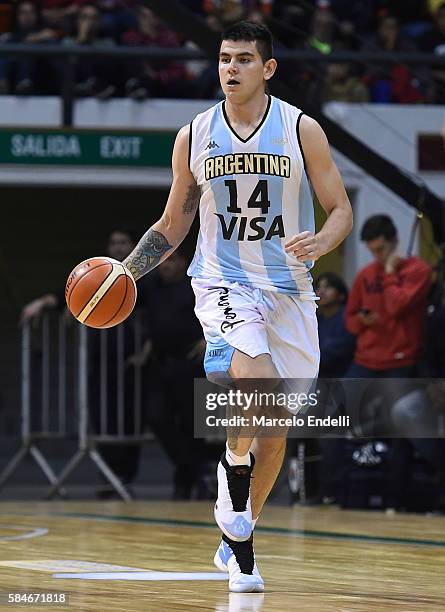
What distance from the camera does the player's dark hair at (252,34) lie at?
6.32 meters

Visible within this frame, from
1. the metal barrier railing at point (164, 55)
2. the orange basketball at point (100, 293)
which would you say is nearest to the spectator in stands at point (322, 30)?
the metal barrier railing at point (164, 55)

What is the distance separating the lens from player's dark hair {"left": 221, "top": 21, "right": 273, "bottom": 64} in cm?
632

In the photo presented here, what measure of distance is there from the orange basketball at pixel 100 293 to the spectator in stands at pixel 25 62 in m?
9.67

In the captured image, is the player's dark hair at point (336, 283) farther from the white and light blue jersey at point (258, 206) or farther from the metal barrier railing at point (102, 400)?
the white and light blue jersey at point (258, 206)

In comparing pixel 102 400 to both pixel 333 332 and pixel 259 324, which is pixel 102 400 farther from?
pixel 259 324

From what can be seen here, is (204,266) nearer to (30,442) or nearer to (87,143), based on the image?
(30,442)

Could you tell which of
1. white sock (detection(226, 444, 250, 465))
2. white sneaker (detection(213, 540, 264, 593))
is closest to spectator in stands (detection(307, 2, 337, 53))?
white sock (detection(226, 444, 250, 465))

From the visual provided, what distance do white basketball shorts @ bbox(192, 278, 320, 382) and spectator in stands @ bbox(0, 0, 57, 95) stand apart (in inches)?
396

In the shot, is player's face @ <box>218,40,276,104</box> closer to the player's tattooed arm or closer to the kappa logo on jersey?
the kappa logo on jersey

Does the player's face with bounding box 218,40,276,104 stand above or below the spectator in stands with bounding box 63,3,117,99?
below

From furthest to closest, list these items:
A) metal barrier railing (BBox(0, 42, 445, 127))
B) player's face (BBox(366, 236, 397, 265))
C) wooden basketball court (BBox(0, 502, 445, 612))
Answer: metal barrier railing (BBox(0, 42, 445, 127))
player's face (BBox(366, 236, 397, 265))
wooden basketball court (BBox(0, 502, 445, 612))

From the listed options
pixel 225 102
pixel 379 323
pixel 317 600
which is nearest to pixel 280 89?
pixel 379 323

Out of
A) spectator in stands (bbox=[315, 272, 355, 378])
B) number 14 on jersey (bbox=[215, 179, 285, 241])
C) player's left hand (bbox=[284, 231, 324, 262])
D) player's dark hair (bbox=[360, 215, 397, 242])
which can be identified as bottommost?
spectator in stands (bbox=[315, 272, 355, 378])

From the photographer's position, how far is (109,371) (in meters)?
13.5
